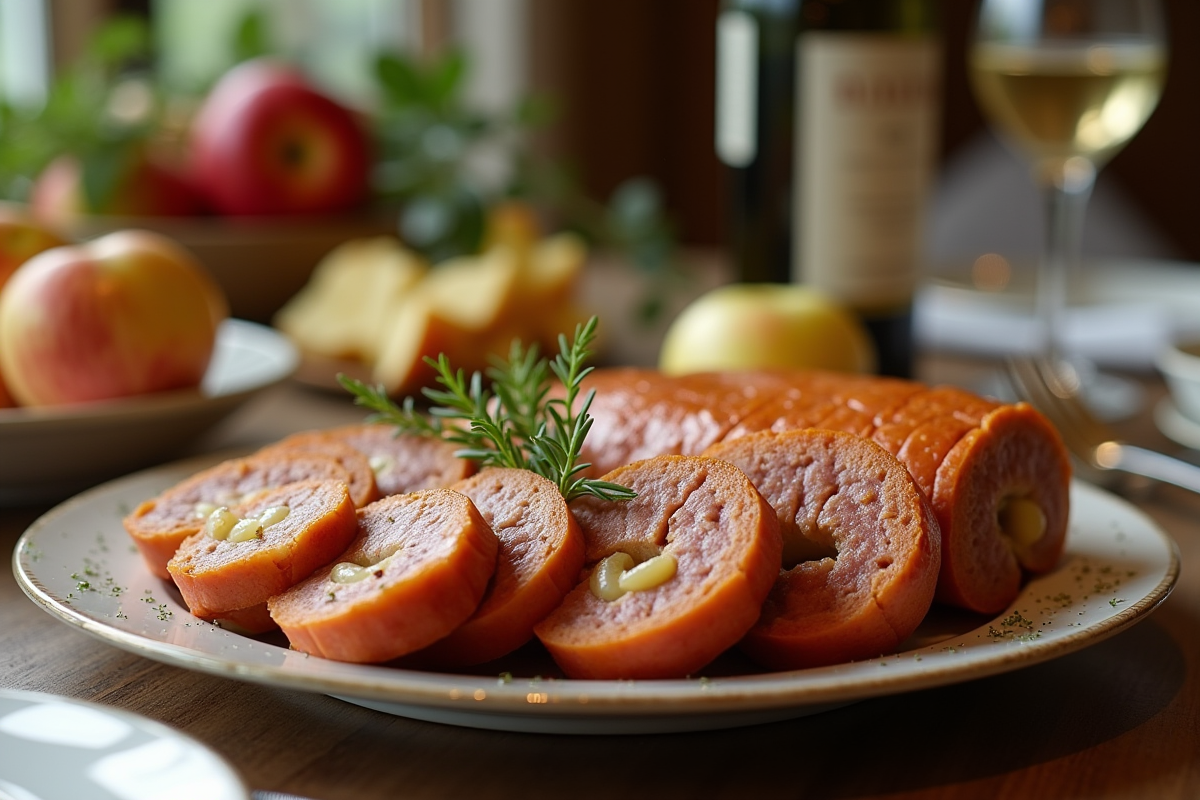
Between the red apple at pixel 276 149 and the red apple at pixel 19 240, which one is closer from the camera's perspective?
the red apple at pixel 19 240

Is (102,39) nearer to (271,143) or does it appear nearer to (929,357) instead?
(271,143)

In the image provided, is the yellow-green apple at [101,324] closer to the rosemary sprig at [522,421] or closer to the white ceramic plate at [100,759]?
the rosemary sprig at [522,421]

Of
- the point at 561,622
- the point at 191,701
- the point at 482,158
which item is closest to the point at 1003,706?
the point at 561,622

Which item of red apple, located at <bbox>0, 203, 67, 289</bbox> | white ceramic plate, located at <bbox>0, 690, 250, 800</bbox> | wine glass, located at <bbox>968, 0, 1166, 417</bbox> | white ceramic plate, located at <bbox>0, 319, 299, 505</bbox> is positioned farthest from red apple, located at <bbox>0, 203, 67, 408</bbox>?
wine glass, located at <bbox>968, 0, 1166, 417</bbox>

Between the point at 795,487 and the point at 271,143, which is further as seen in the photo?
the point at 271,143

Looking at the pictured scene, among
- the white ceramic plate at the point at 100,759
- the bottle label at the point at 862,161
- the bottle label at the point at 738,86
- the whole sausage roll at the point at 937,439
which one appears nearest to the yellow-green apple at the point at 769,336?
the bottle label at the point at 862,161

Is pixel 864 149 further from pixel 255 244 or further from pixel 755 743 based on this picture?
→ pixel 755 743

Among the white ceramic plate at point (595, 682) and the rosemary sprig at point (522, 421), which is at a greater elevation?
the rosemary sprig at point (522, 421)

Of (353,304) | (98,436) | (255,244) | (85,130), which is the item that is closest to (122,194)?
(85,130)
